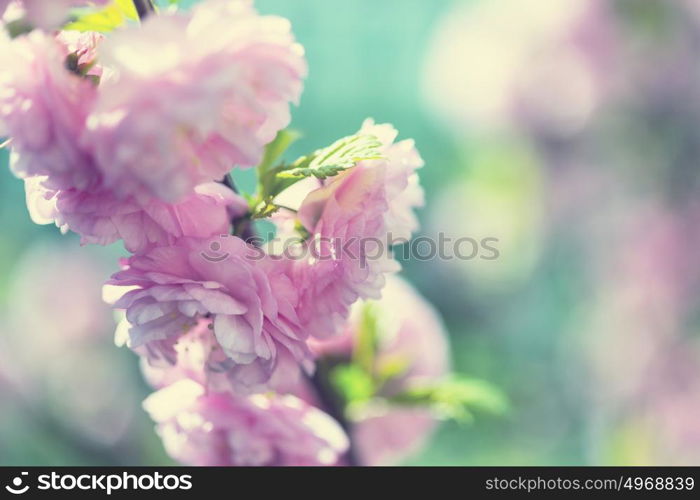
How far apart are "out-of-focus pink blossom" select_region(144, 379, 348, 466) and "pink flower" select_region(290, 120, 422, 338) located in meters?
0.20

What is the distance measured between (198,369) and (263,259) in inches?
7.7

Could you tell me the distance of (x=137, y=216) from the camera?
553 mm

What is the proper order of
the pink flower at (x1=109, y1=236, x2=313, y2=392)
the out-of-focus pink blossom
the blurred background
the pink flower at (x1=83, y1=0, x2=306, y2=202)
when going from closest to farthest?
1. the pink flower at (x1=83, y1=0, x2=306, y2=202)
2. the pink flower at (x1=109, y1=236, x2=313, y2=392)
3. the out-of-focus pink blossom
4. the blurred background

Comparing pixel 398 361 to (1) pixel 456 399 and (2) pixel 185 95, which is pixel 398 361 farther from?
(2) pixel 185 95

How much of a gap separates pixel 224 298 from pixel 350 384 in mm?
339

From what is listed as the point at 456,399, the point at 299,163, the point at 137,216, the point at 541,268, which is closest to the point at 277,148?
the point at 299,163

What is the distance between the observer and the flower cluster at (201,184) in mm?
474

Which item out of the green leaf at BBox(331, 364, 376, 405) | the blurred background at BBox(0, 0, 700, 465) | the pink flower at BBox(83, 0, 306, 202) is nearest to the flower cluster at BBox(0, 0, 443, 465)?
the pink flower at BBox(83, 0, 306, 202)

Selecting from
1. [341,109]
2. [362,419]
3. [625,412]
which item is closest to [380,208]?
[362,419]

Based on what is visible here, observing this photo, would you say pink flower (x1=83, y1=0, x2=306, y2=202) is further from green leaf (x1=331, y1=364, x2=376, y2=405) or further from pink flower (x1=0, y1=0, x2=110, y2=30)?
green leaf (x1=331, y1=364, x2=376, y2=405)

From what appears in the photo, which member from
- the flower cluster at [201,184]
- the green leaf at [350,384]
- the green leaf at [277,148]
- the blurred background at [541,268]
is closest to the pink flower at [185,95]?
the flower cluster at [201,184]

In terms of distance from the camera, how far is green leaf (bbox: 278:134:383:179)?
21.8 inches

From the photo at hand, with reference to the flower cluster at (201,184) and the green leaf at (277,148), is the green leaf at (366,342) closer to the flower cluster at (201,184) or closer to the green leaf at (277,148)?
the flower cluster at (201,184)

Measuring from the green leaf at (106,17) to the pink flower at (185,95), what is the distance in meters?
0.08
